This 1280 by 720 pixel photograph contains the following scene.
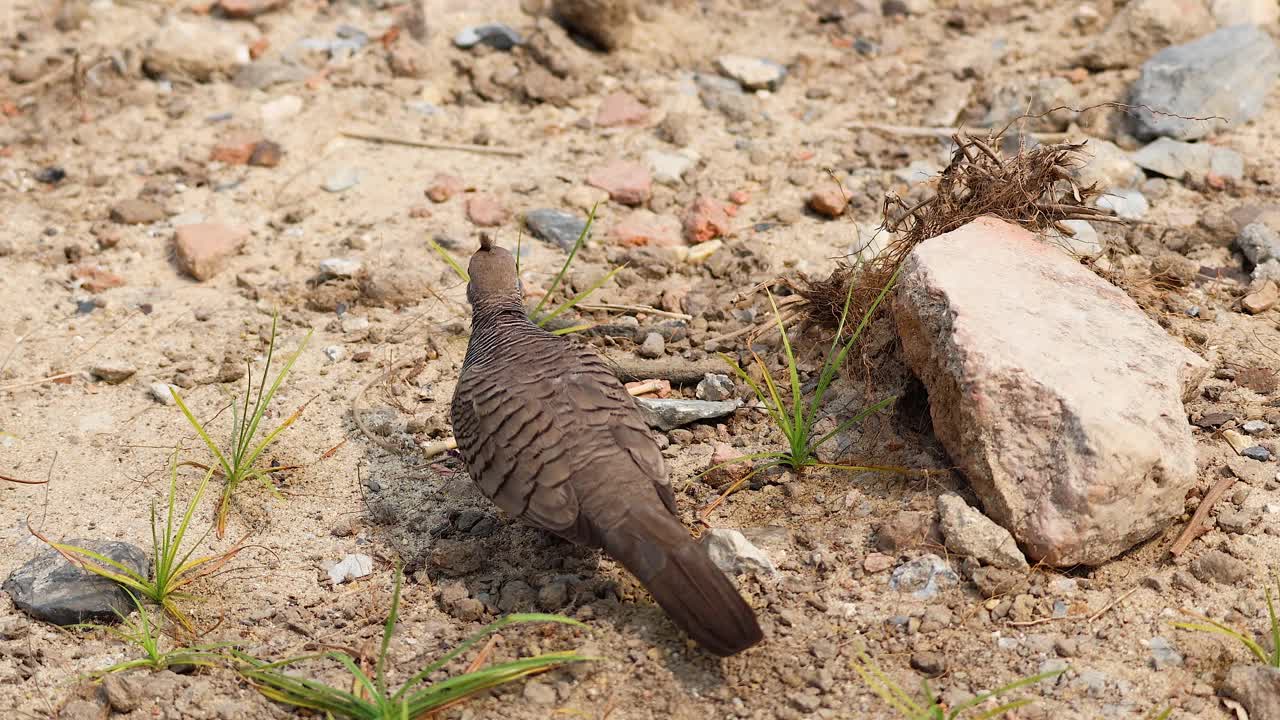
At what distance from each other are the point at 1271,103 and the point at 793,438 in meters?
3.70

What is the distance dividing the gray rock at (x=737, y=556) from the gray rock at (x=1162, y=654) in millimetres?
1105

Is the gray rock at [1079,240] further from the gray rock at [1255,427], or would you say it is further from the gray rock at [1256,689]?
the gray rock at [1256,689]

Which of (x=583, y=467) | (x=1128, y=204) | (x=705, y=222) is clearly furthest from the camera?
(x=705, y=222)

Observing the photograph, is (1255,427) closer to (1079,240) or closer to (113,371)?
(1079,240)

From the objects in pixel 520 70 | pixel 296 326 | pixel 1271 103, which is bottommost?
pixel 296 326

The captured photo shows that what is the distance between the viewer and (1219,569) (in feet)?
11.1

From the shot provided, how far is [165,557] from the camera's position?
3586 mm

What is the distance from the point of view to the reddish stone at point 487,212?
5574 millimetres

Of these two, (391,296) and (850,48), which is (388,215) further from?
(850,48)

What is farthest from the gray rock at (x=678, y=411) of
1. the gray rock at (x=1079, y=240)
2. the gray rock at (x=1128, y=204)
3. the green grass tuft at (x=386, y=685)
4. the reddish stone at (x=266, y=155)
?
the reddish stone at (x=266, y=155)

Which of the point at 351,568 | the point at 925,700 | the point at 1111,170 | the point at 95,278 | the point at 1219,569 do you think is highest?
the point at 1111,170

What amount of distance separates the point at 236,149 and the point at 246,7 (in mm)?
1394

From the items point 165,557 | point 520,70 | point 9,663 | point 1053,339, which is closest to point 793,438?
point 1053,339

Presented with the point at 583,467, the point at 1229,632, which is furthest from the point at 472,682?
the point at 1229,632
